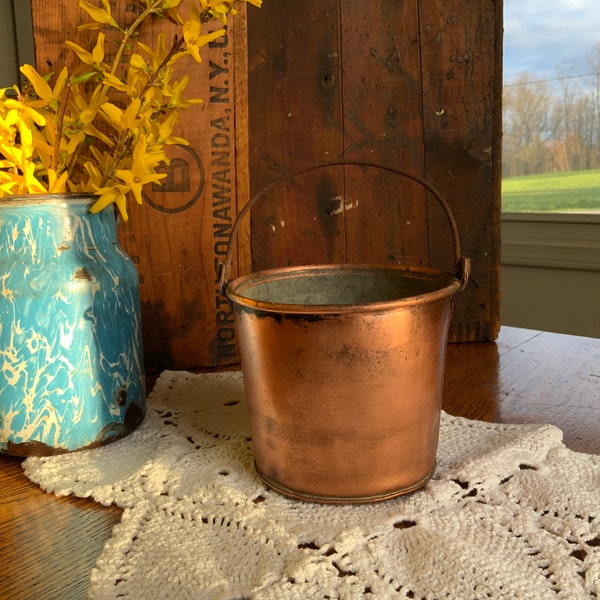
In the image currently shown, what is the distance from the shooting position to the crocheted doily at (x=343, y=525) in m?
0.45

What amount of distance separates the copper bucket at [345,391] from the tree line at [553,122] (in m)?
1.38

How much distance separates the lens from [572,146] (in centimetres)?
179

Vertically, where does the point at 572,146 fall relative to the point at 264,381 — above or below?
above

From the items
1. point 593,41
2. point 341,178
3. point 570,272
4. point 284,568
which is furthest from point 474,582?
point 593,41

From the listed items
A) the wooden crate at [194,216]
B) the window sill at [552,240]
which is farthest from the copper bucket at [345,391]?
the window sill at [552,240]

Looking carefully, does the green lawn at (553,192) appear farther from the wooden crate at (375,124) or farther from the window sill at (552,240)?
the wooden crate at (375,124)

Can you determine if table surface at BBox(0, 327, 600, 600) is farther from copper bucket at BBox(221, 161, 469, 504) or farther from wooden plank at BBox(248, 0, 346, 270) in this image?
wooden plank at BBox(248, 0, 346, 270)

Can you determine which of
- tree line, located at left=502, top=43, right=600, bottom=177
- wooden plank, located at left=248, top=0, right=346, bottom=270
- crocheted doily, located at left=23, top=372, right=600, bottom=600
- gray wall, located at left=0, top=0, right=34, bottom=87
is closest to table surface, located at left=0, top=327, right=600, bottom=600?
crocheted doily, located at left=23, top=372, right=600, bottom=600

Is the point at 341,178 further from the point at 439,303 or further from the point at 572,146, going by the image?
the point at 572,146

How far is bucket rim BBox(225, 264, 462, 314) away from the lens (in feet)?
1.65

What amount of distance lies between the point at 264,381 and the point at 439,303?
16cm

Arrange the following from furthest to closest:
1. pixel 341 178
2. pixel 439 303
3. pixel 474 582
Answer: pixel 341 178, pixel 439 303, pixel 474 582

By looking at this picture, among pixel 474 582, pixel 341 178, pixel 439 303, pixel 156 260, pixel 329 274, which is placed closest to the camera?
pixel 474 582

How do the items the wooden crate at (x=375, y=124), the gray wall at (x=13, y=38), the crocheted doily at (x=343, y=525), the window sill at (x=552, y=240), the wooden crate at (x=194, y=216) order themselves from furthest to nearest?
1. the gray wall at (x=13, y=38)
2. the window sill at (x=552, y=240)
3. the wooden crate at (x=375, y=124)
4. the wooden crate at (x=194, y=216)
5. the crocheted doily at (x=343, y=525)
